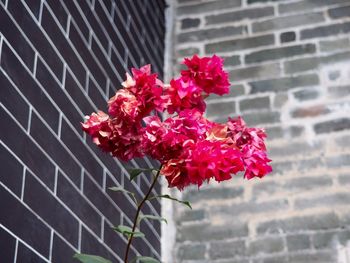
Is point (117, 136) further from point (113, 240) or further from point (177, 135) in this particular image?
point (113, 240)

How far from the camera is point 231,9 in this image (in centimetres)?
388

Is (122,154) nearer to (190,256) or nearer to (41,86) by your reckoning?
(41,86)

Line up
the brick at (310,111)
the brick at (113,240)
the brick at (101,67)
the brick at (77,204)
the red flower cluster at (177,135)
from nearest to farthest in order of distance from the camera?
the red flower cluster at (177,135), the brick at (77,204), the brick at (113,240), the brick at (101,67), the brick at (310,111)

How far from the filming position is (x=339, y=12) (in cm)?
370

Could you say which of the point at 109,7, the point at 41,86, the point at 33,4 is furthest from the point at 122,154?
the point at 109,7

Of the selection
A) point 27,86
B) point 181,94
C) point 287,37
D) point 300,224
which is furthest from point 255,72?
point 181,94

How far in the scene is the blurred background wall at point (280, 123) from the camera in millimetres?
3234

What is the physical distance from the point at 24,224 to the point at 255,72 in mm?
1997

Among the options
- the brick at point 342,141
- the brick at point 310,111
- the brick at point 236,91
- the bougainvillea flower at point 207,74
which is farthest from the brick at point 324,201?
the bougainvillea flower at point 207,74

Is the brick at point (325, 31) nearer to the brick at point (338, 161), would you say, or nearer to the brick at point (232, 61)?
the brick at point (232, 61)

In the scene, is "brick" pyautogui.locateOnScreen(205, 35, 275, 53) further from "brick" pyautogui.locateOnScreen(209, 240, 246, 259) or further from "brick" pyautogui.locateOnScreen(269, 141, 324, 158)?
"brick" pyautogui.locateOnScreen(209, 240, 246, 259)

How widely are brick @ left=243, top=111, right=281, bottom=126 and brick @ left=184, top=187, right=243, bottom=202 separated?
0.35 metres

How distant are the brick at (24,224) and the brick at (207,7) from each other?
2.13 m

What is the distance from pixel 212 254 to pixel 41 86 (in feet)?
4.65
